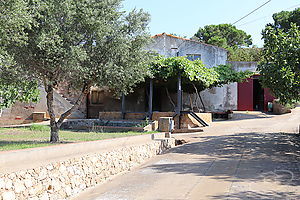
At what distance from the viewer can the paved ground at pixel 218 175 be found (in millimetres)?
6992

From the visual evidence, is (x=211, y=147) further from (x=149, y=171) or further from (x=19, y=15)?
(x=19, y=15)

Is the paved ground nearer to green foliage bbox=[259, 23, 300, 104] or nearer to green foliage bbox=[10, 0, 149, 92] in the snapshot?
green foliage bbox=[259, 23, 300, 104]

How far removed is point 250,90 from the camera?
96.0 ft

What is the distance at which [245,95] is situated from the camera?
2945cm

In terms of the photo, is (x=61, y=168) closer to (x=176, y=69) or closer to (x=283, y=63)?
(x=283, y=63)

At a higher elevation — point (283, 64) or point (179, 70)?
point (179, 70)

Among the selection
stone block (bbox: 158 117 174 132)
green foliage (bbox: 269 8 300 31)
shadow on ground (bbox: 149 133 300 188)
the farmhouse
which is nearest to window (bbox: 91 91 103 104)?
the farmhouse

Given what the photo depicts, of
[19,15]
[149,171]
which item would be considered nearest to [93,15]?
[19,15]

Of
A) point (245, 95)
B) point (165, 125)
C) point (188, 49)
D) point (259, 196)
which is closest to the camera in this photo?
point (259, 196)

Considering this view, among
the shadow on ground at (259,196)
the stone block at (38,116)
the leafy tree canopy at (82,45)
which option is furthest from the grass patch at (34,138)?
the shadow on ground at (259,196)

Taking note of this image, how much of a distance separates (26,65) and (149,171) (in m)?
5.18

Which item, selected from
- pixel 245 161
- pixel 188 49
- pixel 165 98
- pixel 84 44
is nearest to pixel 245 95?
pixel 188 49

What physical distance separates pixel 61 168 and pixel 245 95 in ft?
81.0

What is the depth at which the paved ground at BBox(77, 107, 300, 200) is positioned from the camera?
6992 mm
